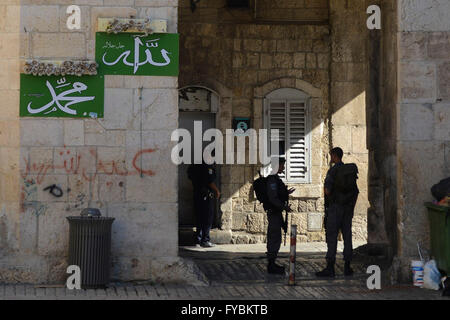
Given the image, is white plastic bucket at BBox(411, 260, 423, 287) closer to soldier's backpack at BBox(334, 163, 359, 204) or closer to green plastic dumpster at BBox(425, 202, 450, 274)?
green plastic dumpster at BBox(425, 202, 450, 274)

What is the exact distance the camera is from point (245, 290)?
10789 mm

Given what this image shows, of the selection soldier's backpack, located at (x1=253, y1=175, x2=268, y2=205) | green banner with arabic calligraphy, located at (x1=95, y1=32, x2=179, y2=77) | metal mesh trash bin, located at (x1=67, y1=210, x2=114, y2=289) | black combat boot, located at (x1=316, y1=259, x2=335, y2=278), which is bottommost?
black combat boot, located at (x1=316, y1=259, x2=335, y2=278)

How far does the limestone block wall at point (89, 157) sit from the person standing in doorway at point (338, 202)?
2448 mm

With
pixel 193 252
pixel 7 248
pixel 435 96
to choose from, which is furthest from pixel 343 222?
pixel 7 248

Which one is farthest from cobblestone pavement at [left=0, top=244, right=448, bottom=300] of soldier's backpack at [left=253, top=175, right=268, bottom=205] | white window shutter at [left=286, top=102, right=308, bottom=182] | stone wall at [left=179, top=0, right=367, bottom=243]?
white window shutter at [left=286, top=102, right=308, bottom=182]

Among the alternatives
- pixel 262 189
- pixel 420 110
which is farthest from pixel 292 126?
pixel 420 110

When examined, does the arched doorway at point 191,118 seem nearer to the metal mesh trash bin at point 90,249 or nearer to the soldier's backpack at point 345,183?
the soldier's backpack at point 345,183

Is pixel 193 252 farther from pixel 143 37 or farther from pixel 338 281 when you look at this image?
pixel 143 37

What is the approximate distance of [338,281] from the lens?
11.6 meters

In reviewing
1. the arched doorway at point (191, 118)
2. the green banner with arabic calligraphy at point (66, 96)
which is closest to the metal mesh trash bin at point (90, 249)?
the green banner with arabic calligraphy at point (66, 96)

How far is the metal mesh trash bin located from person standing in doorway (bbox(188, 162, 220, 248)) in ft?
16.5

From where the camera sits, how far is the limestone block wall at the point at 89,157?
1091 centimetres

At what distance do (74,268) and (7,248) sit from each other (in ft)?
3.71

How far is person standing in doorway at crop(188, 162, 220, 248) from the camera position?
1533 cm
